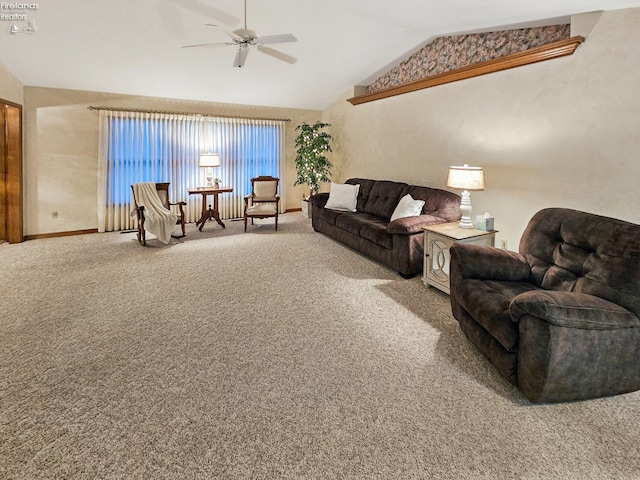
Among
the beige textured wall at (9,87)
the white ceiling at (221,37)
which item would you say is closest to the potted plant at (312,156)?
the white ceiling at (221,37)

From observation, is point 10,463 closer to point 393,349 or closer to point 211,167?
point 393,349

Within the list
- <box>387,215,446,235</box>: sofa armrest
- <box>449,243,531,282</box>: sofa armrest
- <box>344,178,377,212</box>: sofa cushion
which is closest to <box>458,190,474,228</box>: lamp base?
<box>387,215,446,235</box>: sofa armrest

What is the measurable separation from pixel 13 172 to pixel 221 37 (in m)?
3.78

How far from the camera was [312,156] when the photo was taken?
7.32 meters

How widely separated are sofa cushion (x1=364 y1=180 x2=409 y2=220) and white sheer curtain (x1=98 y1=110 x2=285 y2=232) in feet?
9.74

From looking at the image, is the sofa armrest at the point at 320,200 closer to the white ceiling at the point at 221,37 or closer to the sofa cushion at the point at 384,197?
the sofa cushion at the point at 384,197

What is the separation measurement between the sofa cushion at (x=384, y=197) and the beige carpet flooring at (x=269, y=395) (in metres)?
1.72

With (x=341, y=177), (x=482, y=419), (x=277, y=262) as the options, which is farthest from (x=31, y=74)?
(x=482, y=419)

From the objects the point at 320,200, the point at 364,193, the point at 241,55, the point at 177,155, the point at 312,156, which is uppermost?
the point at 241,55

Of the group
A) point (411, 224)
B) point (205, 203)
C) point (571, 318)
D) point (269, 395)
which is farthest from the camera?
point (205, 203)

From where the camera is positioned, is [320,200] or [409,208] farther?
[320,200]

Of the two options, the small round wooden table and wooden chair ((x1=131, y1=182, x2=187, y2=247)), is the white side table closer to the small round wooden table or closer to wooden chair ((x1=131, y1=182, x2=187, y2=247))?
wooden chair ((x1=131, y1=182, x2=187, y2=247))

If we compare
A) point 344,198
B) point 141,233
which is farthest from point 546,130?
point 141,233

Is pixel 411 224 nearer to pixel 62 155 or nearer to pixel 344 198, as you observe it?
pixel 344 198
